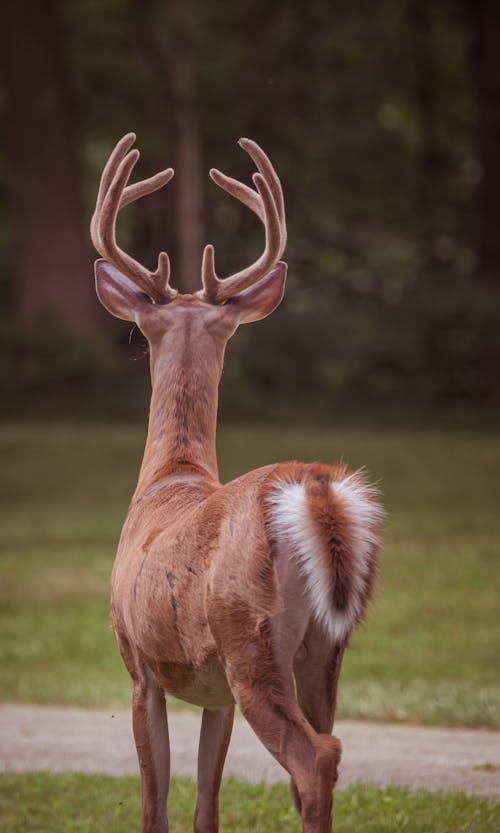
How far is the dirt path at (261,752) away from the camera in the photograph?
6863 mm

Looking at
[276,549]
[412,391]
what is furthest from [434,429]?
[276,549]

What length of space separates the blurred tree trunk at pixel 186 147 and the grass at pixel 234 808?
17798mm

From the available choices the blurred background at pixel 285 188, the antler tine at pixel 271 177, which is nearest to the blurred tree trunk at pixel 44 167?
the blurred background at pixel 285 188

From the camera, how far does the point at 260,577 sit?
435 centimetres

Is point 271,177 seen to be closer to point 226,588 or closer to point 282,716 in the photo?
point 226,588

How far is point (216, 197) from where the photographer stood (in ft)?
96.5

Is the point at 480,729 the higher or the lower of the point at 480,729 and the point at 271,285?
the lower

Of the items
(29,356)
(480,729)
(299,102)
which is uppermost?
(299,102)

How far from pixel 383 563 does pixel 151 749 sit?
852 cm

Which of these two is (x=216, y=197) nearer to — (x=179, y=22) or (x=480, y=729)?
(x=179, y=22)

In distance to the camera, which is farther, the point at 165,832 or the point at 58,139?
the point at 58,139

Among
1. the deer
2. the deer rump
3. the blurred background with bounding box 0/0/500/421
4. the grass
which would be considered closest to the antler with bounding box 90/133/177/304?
the deer

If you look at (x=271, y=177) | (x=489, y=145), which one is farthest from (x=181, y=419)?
(x=489, y=145)

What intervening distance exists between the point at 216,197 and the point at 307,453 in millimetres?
10105
